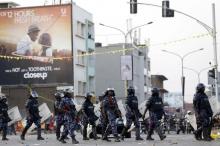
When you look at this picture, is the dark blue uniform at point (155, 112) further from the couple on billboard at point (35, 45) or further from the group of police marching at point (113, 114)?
the couple on billboard at point (35, 45)

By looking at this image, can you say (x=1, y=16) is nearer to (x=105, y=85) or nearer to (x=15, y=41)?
(x=15, y=41)

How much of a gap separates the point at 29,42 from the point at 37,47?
0.91m

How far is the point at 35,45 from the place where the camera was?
58188 mm

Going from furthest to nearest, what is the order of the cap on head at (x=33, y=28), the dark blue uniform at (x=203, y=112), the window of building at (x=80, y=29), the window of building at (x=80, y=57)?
the window of building at (x=80, y=29)
the window of building at (x=80, y=57)
the cap on head at (x=33, y=28)
the dark blue uniform at (x=203, y=112)

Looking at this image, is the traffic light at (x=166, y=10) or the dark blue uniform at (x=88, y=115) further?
the traffic light at (x=166, y=10)

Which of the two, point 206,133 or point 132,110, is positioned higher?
point 132,110

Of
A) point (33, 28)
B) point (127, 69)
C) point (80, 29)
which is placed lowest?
point (127, 69)

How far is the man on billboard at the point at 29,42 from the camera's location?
58312mm

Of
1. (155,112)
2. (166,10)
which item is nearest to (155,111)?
(155,112)

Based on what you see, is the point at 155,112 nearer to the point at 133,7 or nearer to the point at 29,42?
the point at 133,7

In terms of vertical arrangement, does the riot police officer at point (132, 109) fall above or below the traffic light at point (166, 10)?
below

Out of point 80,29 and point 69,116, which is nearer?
point 69,116

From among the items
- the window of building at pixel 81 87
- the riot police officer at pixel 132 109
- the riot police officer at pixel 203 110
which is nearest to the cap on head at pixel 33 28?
the window of building at pixel 81 87

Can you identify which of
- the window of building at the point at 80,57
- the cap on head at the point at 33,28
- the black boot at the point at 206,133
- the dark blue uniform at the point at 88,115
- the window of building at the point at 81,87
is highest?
the cap on head at the point at 33,28
